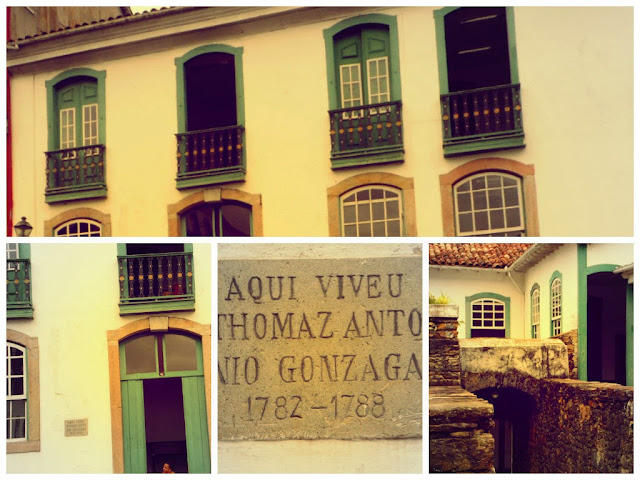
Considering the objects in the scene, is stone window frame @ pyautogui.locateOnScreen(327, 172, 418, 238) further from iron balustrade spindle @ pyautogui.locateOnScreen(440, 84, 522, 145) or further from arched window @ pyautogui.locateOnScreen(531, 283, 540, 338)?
arched window @ pyautogui.locateOnScreen(531, 283, 540, 338)

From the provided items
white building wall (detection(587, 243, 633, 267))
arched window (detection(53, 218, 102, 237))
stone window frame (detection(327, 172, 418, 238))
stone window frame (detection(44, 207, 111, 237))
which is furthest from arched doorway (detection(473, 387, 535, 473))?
arched window (detection(53, 218, 102, 237))

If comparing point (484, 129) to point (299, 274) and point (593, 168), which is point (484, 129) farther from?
point (299, 274)

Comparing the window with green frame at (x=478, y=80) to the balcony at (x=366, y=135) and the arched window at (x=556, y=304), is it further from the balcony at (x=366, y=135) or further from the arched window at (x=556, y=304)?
the arched window at (x=556, y=304)

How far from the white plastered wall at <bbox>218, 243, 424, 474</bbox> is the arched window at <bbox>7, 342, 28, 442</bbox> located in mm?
1943

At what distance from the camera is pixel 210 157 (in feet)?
27.3

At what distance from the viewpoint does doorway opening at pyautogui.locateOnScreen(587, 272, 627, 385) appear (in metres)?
6.19

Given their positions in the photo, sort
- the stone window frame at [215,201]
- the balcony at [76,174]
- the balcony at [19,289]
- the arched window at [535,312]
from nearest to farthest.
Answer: the balcony at [19,289] < the arched window at [535,312] < the stone window frame at [215,201] < the balcony at [76,174]

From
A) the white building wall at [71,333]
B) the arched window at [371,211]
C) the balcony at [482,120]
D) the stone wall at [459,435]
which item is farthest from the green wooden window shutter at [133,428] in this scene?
the balcony at [482,120]

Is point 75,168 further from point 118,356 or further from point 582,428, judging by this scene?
point 582,428

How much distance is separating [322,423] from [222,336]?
0.97 metres

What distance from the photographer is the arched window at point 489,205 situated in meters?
7.77

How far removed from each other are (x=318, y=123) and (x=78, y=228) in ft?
9.77

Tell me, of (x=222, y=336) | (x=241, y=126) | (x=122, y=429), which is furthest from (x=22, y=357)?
(x=241, y=126)

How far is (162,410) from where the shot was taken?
6.98 m
